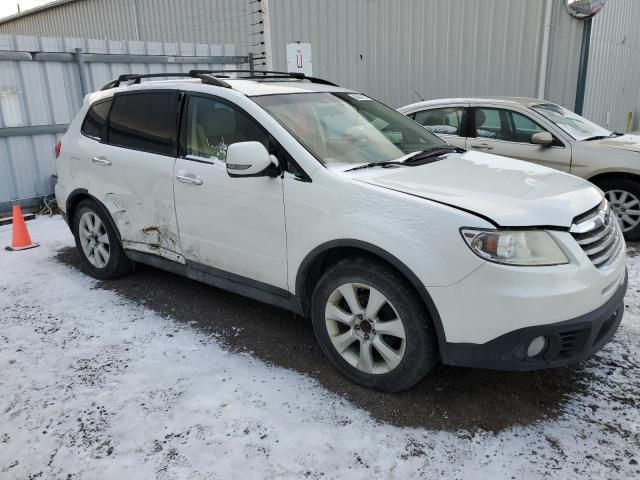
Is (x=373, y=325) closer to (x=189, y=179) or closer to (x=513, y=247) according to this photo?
(x=513, y=247)

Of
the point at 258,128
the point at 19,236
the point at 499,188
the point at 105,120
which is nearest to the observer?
the point at 499,188

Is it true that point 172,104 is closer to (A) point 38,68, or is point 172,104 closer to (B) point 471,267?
(B) point 471,267

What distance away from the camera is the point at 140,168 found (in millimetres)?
4070

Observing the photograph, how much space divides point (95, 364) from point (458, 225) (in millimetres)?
2494

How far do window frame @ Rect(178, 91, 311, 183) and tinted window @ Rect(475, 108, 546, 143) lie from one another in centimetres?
382

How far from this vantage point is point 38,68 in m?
7.45

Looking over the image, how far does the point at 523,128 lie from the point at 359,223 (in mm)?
4121

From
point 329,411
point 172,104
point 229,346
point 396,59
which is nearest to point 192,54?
point 396,59

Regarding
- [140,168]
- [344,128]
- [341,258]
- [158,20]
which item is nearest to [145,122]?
[140,168]

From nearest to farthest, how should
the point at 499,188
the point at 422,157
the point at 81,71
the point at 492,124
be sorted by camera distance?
the point at 499,188 < the point at 422,157 < the point at 492,124 < the point at 81,71

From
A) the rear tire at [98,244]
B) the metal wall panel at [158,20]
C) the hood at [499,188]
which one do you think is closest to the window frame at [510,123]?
the hood at [499,188]

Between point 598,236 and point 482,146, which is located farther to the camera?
point 482,146

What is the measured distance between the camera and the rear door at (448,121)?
6441 mm

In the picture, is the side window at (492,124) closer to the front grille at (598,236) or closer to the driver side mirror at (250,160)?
the front grille at (598,236)
